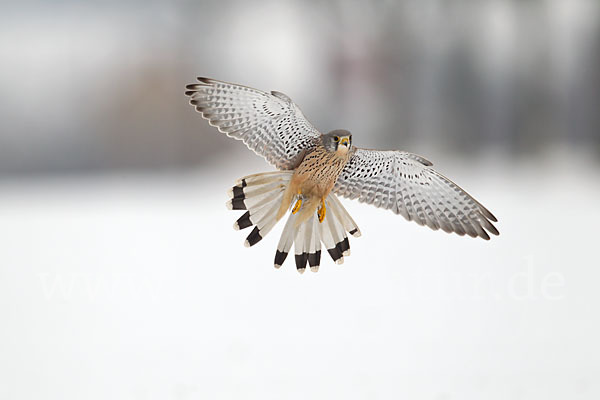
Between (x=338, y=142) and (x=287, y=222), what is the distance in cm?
15

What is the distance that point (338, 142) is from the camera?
721 millimetres

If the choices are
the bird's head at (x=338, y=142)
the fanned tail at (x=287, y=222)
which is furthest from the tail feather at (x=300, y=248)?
the bird's head at (x=338, y=142)

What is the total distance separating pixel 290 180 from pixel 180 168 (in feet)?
6.98

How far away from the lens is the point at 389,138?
2826 millimetres

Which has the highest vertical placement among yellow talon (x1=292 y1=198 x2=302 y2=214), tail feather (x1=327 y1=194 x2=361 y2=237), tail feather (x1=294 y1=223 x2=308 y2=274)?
yellow talon (x1=292 y1=198 x2=302 y2=214)

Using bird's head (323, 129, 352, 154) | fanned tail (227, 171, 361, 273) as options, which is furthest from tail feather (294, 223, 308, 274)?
bird's head (323, 129, 352, 154)

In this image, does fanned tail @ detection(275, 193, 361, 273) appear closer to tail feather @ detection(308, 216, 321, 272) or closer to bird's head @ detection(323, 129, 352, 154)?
tail feather @ detection(308, 216, 321, 272)

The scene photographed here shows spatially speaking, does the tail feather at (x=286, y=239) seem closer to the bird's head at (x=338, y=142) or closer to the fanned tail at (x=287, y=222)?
the fanned tail at (x=287, y=222)

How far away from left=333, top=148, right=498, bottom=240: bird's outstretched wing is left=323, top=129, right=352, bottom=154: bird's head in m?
0.06

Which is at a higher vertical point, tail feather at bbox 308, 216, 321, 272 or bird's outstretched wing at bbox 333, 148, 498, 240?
bird's outstretched wing at bbox 333, 148, 498, 240

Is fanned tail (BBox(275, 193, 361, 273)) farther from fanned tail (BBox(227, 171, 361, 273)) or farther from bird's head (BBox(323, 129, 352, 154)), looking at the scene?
bird's head (BBox(323, 129, 352, 154))

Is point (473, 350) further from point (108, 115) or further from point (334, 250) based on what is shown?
point (108, 115)

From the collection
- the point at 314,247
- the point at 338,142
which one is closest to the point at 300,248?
the point at 314,247

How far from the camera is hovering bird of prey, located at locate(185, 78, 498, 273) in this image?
A: 0.76 meters
